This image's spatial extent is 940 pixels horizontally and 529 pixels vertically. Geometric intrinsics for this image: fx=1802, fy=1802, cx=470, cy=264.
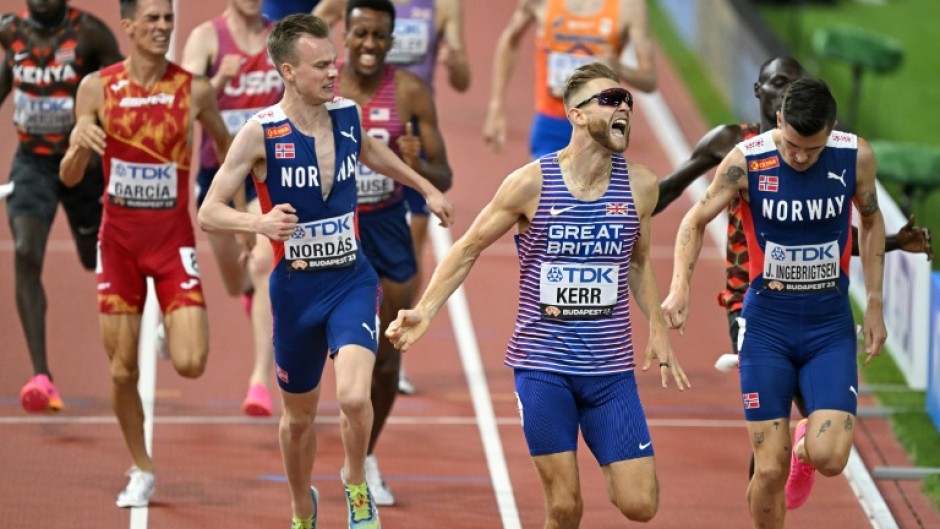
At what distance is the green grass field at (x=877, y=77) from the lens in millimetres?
19812

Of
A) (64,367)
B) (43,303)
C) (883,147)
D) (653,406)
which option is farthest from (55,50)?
(883,147)

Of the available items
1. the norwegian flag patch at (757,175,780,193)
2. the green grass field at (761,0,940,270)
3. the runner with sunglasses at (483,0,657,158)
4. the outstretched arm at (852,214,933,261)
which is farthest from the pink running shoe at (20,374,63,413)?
the green grass field at (761,0,940,270)

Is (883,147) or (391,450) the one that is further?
(883,147)

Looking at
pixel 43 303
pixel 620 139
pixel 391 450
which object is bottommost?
pixel 391 450

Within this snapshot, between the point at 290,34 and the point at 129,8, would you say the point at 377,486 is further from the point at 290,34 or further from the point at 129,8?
the point at 129,8

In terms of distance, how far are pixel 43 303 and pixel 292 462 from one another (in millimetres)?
2923

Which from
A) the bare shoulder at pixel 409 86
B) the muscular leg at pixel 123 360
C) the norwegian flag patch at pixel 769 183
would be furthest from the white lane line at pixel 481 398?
the norwegian flag patch at pixel 769 183

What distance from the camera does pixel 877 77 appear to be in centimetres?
2184

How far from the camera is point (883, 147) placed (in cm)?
1537

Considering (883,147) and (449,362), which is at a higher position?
(883,147)

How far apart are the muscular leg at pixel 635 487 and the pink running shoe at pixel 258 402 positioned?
329 cm

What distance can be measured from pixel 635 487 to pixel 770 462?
A: 2.92ft

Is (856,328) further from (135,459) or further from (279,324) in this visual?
(135,459)

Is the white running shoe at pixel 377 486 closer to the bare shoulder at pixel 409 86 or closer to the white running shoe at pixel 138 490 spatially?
the white running shoe at pixel 138 490
